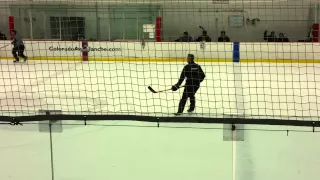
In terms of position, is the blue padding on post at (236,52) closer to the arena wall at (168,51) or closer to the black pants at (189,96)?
the arena wall at (168,51)

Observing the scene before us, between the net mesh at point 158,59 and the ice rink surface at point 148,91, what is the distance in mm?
22

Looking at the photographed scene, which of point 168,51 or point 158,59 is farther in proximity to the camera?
point 168,51

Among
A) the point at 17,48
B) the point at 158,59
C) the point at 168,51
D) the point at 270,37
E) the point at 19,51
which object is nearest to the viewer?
the point at 19,51

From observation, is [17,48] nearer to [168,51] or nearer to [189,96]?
[168,51]

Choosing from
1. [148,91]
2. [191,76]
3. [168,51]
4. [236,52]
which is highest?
[168,51]

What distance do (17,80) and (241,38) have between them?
30.5 ft

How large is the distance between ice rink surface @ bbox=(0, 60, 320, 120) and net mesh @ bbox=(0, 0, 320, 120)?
0.02 meters

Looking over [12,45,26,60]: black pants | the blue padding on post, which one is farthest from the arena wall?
[12,45,26,60]: black pants

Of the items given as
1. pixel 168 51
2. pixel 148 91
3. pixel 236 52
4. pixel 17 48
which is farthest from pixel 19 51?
pixel 236 52

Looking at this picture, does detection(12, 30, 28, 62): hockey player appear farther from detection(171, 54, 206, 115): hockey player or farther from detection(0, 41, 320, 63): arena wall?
detection(171, 54, 206, 115): hockey player

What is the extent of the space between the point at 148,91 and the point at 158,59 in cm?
413

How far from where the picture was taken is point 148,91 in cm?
652

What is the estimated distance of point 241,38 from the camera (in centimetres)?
1388

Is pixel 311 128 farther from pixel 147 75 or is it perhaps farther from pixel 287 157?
pixel 147 75
